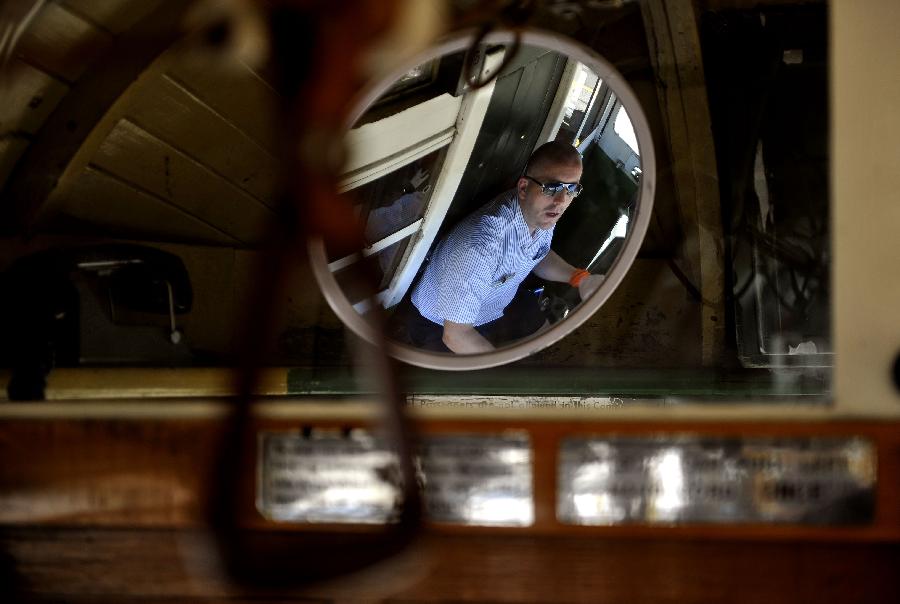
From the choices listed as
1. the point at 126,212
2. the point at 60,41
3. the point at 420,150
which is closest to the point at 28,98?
the point at 60,41

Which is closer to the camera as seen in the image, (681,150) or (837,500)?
(837,500)

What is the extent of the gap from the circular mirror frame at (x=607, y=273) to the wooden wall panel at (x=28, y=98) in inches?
16.2

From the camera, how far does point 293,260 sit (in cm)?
40

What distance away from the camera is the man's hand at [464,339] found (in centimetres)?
114

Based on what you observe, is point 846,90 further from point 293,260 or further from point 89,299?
point 89,299

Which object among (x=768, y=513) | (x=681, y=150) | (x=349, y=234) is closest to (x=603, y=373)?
(x=681, y=150)

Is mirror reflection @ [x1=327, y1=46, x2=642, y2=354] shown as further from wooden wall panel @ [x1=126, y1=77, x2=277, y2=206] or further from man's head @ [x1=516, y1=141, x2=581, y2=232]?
wooden wall panel @ [x1=126, y1=77, x2=277, y2=206]

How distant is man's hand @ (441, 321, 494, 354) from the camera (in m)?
1.14

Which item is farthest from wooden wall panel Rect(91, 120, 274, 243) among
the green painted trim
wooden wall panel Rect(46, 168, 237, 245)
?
the green painted trim

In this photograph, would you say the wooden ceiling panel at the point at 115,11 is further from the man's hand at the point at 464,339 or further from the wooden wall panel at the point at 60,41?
the man's hand at the point at 464,339

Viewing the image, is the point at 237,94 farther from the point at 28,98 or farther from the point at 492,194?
the point at 492,194

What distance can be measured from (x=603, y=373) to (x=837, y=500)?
1.87 ft

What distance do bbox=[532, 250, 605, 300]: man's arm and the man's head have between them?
0.19 ft

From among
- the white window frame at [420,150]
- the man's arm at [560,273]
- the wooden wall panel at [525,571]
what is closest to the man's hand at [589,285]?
the man's arm at [560,273]
